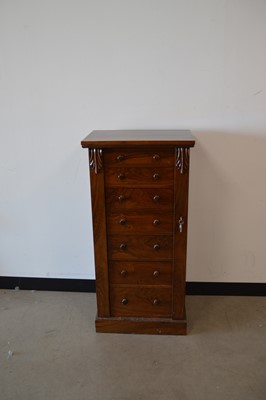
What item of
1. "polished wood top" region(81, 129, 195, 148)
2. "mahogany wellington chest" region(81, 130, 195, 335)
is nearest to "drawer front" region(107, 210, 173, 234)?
"mahogany wellington chest" region(81, 130, 195, 335)

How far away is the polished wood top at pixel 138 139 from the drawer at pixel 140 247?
499 mm

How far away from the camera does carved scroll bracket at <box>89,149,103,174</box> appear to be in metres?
1.71

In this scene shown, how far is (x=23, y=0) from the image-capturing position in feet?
6.45

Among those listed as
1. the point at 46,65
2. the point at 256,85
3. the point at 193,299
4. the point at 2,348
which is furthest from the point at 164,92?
the point at 2,348

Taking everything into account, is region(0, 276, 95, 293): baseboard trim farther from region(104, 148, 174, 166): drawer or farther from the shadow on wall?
region(104, 148, 174, 166): drawer

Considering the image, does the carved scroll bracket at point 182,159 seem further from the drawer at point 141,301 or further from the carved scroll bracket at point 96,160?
the drawer at point 141,301

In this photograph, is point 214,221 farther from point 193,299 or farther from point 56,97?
point 56,97

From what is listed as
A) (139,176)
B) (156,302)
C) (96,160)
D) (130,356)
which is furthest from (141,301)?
(96,160)

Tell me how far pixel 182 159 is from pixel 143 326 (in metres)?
0.97

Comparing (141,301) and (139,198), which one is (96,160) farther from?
(141,301)

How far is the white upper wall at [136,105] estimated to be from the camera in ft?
6.34

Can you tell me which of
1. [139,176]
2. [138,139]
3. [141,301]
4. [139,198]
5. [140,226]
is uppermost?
[138,139]

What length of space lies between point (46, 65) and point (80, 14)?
1.12 feet

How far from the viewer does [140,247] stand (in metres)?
1.88
